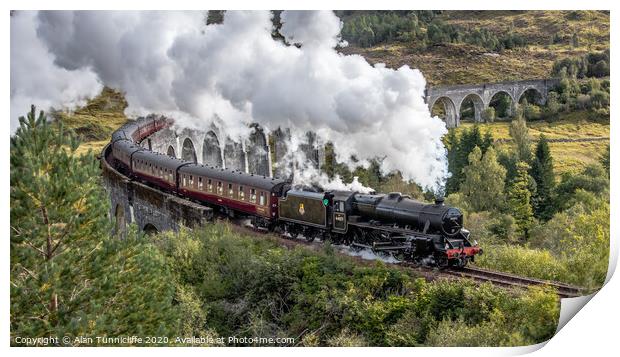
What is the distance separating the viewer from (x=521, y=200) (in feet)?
57.4

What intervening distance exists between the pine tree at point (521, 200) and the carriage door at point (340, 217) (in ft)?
13.1

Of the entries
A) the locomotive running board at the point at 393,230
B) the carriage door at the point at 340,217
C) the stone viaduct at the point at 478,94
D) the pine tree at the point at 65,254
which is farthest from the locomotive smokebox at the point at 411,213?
the pine tree at the point at 65,254

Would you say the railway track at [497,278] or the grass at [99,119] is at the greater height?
the grass at [99,119]

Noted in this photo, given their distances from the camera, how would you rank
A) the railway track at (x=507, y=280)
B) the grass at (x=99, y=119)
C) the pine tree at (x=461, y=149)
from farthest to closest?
the grass at (x=99, y=119) < the pine tree at (x=461, y=149) < the railway track at (x=507, y=280)

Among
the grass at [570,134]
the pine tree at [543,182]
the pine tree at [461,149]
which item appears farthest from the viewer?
the pine tree at [461,149]

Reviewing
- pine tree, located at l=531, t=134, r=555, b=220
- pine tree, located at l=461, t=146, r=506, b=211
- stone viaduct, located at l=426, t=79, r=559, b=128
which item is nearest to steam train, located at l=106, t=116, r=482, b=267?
pine tree, located at l=461, t=146, r=506, b=211

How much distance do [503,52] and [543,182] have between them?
433 centimetres

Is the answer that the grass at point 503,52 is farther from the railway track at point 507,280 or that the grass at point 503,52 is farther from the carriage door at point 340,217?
the railway track at point 507,280

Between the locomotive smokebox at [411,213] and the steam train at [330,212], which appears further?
the steam train at [330,212]

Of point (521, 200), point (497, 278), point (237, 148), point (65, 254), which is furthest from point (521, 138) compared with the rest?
point (65, 254)

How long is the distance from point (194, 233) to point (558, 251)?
857 centimetres

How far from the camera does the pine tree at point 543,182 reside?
672 inches

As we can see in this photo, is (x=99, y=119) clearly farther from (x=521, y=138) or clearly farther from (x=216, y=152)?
(x=521, y=138)

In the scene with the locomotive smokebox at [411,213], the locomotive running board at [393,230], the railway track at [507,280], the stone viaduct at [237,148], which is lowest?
the railway track at [507,280]
